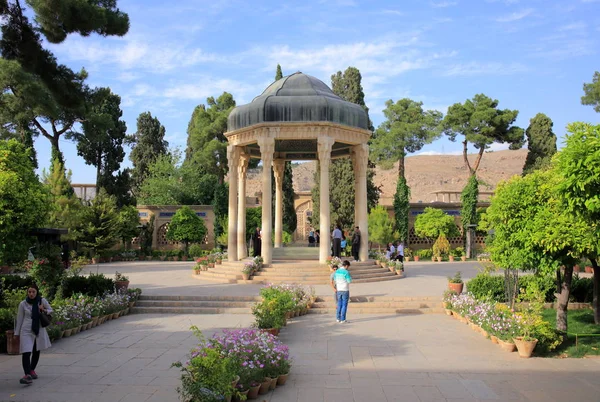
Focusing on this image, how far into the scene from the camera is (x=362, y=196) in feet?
65.7

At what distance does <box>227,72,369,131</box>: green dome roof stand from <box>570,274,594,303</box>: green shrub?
30.3 ft

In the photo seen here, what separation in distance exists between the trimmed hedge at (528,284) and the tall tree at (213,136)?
2841 cm

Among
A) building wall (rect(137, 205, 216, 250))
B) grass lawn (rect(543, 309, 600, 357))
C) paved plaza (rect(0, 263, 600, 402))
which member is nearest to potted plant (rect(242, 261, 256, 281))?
paved plaza (rect(0, 263, 600, 402))

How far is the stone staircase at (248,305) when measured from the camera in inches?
537

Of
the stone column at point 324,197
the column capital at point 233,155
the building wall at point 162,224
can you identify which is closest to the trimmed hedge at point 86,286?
the stone column at point 324,197

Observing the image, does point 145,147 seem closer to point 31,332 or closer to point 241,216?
point 241,216

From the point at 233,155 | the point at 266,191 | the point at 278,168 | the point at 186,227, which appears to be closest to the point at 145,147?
the point at 186,227

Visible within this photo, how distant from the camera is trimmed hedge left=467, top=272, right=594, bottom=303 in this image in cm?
1420

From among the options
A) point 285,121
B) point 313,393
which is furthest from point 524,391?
point 285,121

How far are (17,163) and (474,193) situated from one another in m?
26.6

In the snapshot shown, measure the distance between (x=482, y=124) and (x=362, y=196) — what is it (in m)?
23.1

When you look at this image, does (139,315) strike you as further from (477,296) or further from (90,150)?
(90,150)

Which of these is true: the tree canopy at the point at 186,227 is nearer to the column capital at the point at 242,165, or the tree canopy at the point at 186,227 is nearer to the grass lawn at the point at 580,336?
the column capital at the point at 242,165

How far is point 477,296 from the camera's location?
14023 mm
